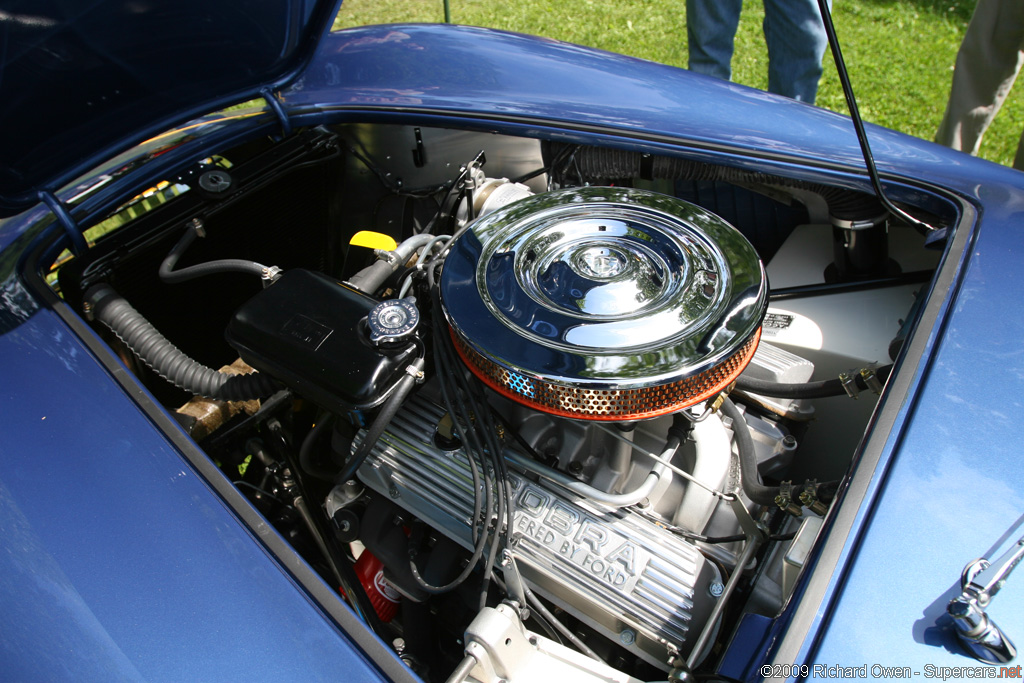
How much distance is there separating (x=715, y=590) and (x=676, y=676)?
0.13m

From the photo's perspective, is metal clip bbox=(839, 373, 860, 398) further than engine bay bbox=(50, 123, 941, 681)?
Yes

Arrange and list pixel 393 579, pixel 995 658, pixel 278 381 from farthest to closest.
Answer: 1. pixel 393 579
2. pixel 278 381
3. pixel 995 658

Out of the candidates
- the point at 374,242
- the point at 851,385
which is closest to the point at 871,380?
the point at 851,385

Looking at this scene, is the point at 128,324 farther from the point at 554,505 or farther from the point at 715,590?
the point at 715,590

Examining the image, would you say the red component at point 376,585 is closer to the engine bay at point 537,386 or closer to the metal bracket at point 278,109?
the engine bay at point 537,386

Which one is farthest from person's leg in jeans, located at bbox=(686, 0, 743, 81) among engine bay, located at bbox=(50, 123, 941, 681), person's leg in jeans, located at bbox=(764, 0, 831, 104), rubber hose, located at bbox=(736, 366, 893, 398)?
rubber hose, located at bbox=(736, 366, 893, 398)

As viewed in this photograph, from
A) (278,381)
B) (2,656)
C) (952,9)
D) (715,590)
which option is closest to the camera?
(2,656)

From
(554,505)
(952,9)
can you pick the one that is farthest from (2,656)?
(952,9)

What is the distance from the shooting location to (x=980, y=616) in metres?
0.67

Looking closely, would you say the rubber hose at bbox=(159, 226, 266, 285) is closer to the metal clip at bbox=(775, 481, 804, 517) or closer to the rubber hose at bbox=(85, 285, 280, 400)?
the rubber hose at bbox=(85, 285, 280, 400)

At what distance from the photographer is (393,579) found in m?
1.11

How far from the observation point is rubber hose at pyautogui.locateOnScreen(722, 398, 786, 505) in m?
0.95

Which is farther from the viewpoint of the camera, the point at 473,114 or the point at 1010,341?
the point at 473,114

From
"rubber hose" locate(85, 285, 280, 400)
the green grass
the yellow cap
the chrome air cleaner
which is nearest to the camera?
the chrome air cleaner
